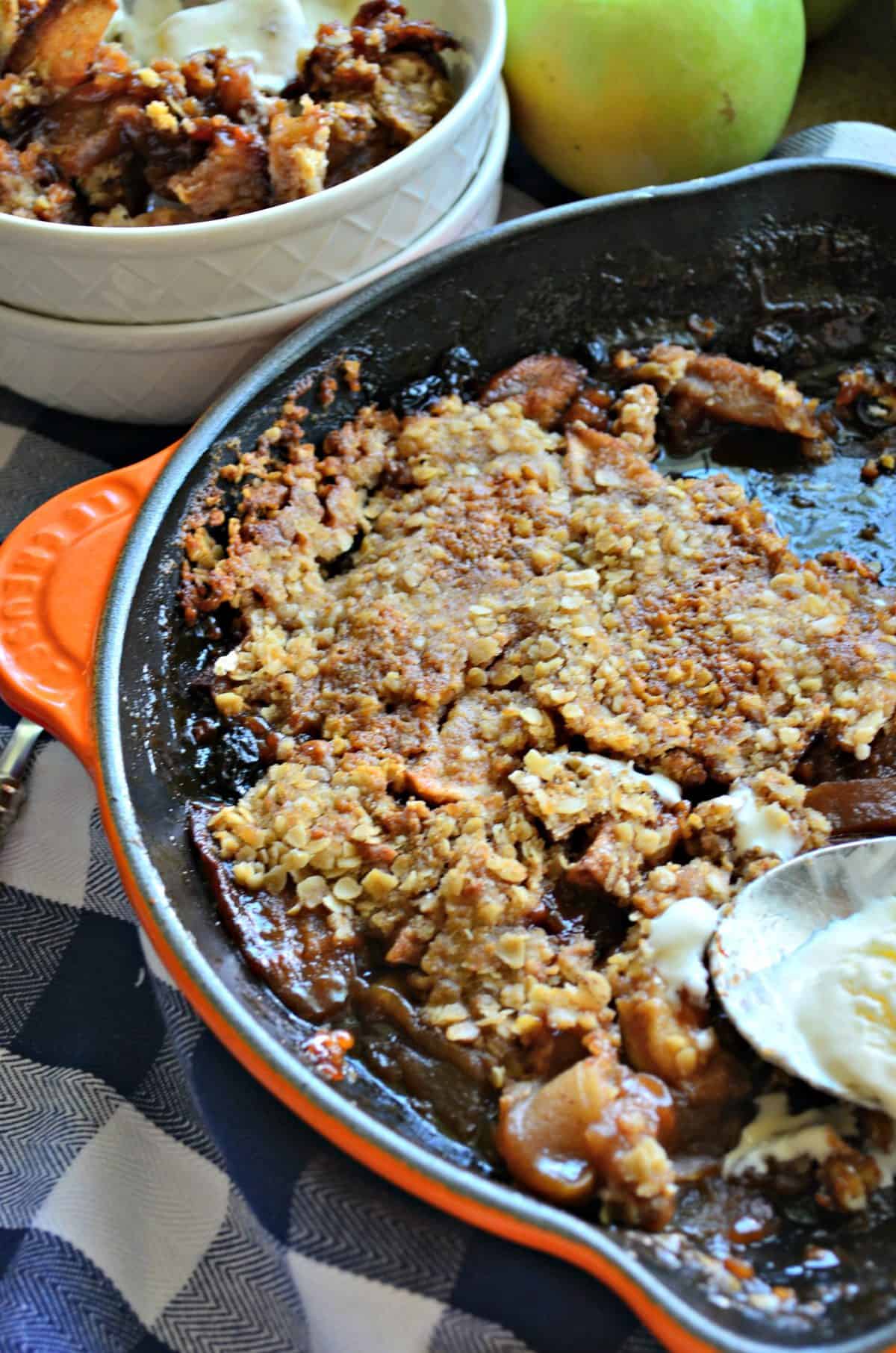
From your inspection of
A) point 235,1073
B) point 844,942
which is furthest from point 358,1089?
point 844,942

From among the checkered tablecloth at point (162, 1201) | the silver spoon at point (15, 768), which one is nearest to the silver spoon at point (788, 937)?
the checkered tablecloth at point (162, 1201)

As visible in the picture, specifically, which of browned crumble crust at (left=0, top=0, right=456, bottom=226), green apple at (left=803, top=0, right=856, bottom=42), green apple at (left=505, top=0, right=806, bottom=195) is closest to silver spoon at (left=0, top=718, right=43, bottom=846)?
browned crumble crust at (left=0, top=0, right=456, bottom=226)

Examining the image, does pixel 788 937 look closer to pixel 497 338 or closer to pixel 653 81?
pixel 497 338

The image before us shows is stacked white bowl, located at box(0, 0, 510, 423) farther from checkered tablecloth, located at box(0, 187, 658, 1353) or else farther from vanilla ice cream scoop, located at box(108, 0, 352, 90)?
checkered tablecloth, located at box(0, 187, 658, 1353)

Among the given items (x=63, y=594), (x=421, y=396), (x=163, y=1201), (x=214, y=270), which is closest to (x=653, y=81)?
(x=421, y=396)

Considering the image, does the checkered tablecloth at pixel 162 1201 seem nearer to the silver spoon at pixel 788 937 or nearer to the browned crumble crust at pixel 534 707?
the browned crumble crust at pixel 534 707

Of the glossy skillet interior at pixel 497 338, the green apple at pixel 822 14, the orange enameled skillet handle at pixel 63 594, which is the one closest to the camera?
the glossy skillet interior at pixel 497 338
